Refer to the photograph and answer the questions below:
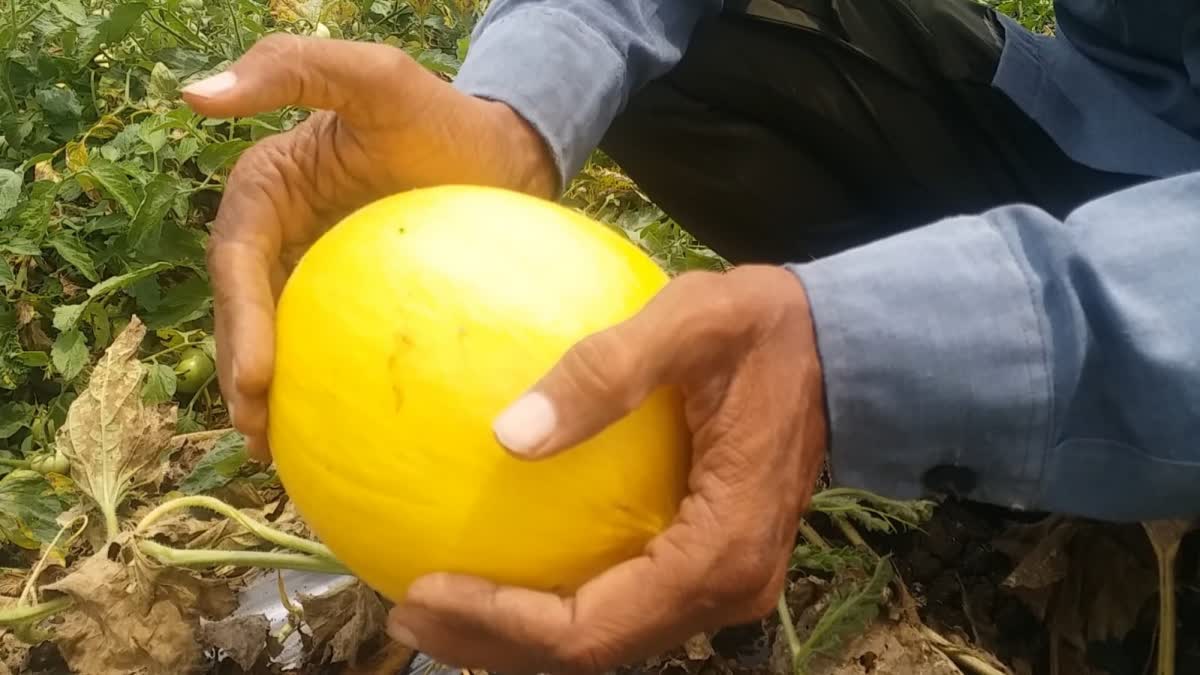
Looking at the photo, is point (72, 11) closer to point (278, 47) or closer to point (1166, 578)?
point (278, 47)

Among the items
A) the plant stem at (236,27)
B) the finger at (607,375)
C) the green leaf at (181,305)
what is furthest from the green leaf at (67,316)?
the finger at (607,375)

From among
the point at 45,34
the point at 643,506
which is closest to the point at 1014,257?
the point at 643,506

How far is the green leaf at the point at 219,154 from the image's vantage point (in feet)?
5.95

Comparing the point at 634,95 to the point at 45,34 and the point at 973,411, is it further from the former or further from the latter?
the point at 45,34

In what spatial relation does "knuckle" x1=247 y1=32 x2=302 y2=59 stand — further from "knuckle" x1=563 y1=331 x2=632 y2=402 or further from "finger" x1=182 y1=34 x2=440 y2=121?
"knuckle" x1=563 y1=331 x2=632 y2=402

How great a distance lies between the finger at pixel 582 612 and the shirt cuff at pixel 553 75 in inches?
23.4

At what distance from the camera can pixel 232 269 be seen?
3.36 feet

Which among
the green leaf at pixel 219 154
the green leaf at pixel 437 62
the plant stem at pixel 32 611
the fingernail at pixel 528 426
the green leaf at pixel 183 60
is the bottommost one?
the plant stem at pixel 32 611

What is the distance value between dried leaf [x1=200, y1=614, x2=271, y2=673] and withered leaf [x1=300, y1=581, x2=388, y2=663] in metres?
0.07

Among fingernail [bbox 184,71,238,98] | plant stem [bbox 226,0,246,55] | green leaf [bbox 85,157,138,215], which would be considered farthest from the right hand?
plant stem [bbox 226,0,246,55]

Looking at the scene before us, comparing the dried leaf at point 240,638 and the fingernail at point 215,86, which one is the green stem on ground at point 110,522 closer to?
the dried leaf at point 240,638

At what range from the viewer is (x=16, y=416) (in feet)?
5.73

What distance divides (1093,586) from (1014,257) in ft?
2.70

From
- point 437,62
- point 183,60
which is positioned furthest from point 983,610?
point 183,60
